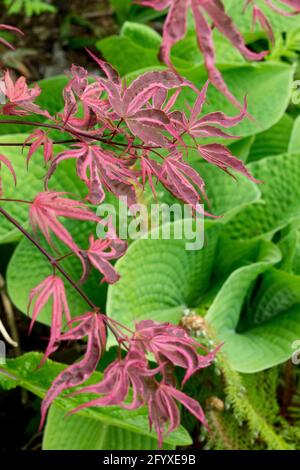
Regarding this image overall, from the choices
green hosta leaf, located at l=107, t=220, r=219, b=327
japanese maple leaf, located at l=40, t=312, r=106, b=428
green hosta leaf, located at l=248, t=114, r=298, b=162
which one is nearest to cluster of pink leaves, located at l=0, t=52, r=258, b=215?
japanese maple leaf, located at l=40, t=312, r=106, b=428

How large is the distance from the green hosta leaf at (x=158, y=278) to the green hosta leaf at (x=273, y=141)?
0.44 meters

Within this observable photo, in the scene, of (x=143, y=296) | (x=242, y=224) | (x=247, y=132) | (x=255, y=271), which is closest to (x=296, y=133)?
(x=247, y=132)

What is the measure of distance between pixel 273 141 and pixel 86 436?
32.4 inches

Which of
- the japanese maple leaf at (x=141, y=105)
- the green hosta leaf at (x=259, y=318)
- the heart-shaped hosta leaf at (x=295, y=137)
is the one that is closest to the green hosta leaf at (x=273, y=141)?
the heart-shaped hosta leaf at (x=295, y=137)

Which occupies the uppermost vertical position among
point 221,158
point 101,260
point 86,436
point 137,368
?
point 221,158

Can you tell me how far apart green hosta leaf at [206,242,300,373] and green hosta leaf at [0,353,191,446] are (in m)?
0.17

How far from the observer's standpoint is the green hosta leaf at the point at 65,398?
3.86ft

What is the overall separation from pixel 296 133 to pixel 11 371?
0.80 meters

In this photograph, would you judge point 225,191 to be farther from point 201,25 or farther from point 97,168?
point 201,25

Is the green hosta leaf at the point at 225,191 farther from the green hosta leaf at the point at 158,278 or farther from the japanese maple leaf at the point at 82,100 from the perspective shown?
the japanese maple leaf at the point at 82,100

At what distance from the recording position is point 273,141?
1.78m

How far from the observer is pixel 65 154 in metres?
0.71

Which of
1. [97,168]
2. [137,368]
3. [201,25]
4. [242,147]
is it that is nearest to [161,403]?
[137,368]

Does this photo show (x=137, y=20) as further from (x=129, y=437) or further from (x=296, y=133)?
(x=129, y=437)
